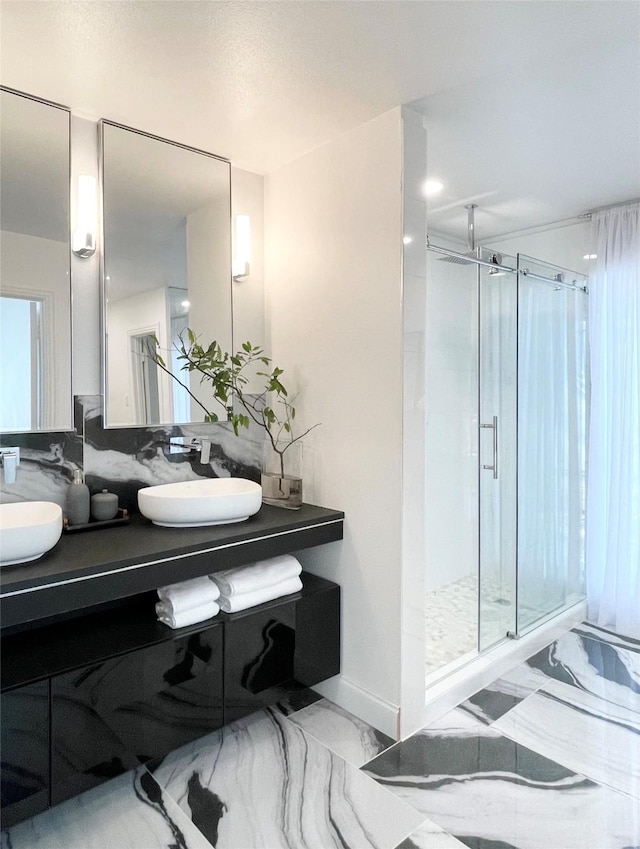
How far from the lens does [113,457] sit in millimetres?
2307

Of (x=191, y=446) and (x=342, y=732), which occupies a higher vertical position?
(x=191, y=446)

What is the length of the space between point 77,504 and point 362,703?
139 cm

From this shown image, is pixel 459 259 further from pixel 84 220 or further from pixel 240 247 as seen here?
pixel 84 220

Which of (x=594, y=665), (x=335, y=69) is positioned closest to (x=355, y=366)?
→ (x=335, y=69)

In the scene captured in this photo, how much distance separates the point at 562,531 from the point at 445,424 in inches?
35.6

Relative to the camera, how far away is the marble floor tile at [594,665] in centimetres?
257

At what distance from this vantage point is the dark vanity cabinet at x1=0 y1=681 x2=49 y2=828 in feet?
5.12

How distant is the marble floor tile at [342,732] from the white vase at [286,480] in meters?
0.86

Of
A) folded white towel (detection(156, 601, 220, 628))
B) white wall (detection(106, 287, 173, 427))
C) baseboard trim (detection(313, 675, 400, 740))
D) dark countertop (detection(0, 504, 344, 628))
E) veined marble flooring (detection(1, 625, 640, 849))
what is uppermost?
white wall (detection(106, 287, 173, 427))

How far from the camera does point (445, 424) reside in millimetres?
3494

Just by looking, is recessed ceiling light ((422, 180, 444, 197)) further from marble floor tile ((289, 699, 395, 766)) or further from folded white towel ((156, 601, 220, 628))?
marble floor tile ((289, 699, 395, 766))

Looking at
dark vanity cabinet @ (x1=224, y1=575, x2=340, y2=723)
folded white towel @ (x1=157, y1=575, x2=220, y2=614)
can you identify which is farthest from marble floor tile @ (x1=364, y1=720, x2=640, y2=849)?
folded white towel @ (x1=157, y1=575, x2=220, y2=614)

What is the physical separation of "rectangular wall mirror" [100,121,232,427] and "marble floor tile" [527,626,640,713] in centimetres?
210

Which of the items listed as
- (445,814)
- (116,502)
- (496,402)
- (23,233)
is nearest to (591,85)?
(496,402)
